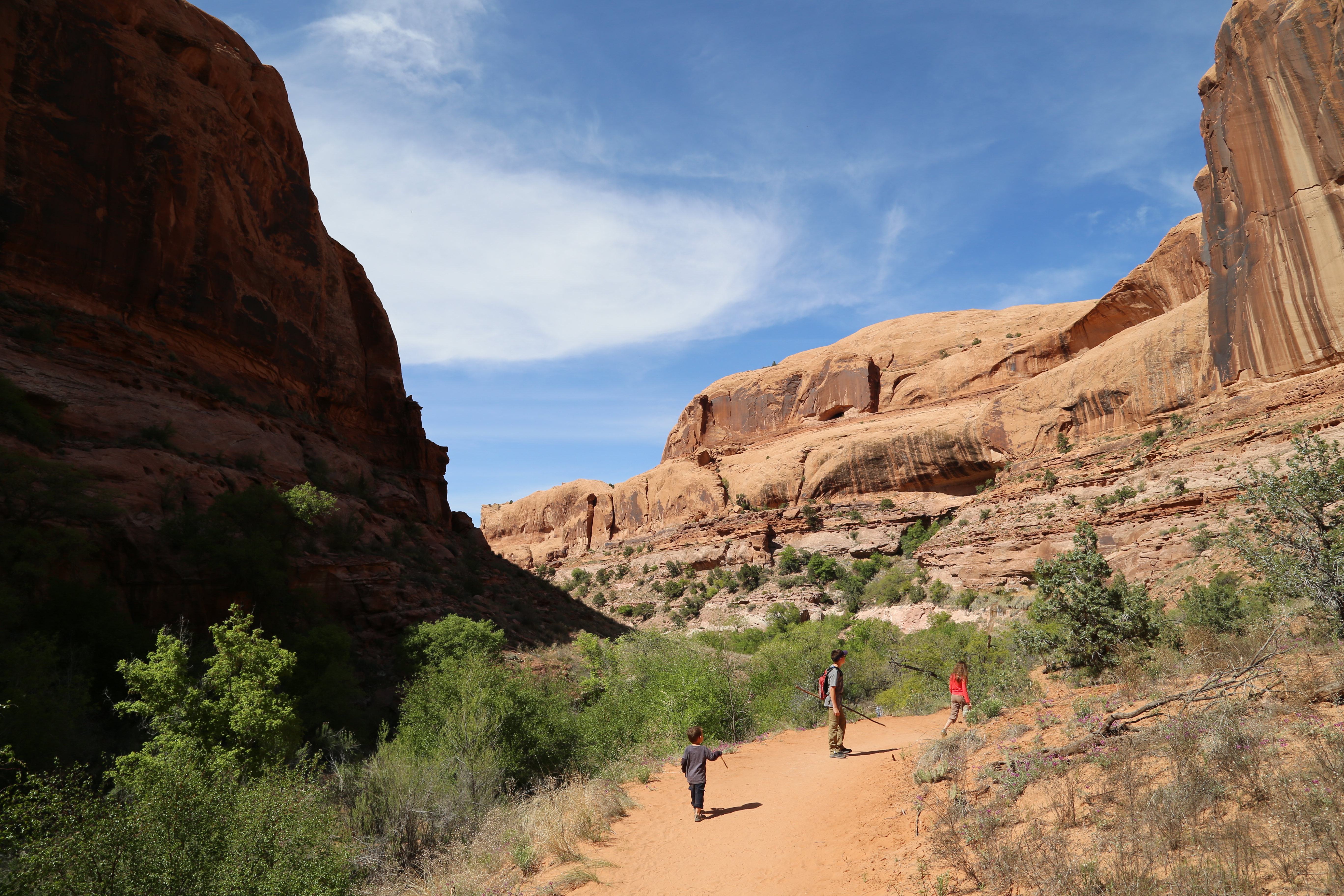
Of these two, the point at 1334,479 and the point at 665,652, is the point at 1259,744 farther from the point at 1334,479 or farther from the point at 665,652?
the point at 665,652

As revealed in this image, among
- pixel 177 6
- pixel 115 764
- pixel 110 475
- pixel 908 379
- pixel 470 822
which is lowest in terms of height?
pixel 470 822

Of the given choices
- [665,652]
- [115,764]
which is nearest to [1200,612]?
[665,652]

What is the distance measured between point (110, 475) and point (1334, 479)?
23259mm

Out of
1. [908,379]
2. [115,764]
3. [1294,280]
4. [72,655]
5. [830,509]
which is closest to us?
[115,764]

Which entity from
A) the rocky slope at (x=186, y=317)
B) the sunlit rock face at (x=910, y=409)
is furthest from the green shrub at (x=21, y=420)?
the sunlit rock face at (x=910, y=409)

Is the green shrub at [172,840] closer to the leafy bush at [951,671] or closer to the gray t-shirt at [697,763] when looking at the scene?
the gray t-shirt at [697,763]

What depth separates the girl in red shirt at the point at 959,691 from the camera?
33.0 feet

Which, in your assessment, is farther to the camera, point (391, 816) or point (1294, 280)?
point (1294, 280)

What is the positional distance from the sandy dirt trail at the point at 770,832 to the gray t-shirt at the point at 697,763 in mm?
515

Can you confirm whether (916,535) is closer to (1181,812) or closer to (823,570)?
(823,570)

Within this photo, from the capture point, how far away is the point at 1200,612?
473 inches

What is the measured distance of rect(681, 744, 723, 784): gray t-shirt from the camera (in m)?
8.06

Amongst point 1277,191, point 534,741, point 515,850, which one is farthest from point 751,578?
point 515,850

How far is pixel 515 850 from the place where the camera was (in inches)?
290
